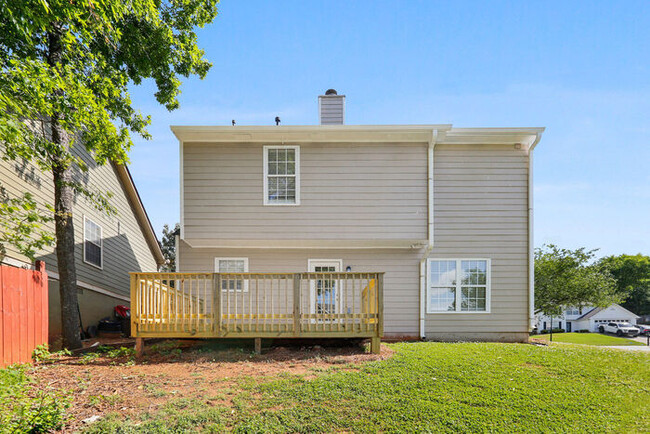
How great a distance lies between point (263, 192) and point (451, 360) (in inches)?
220

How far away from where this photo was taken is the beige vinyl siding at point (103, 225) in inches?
337

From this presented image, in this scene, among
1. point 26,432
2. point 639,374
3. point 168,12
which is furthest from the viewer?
point 168,12

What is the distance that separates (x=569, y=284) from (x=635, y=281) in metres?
48.6

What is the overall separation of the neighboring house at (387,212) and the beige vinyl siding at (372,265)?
26 millimetres

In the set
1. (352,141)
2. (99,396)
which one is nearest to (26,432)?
(99,396)

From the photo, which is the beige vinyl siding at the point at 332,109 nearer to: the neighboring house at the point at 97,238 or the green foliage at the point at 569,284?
the neighboring house at the point at 97,238

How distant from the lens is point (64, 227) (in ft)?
25.0

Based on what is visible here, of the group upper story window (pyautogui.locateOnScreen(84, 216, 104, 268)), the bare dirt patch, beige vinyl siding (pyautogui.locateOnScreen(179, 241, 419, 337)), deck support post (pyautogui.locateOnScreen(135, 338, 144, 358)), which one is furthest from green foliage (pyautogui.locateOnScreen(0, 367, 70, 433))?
upper story window (pyautogui.locateOnScreen(84, 216, 104, 268))

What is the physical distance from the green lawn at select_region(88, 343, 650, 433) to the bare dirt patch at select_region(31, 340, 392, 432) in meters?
0.25

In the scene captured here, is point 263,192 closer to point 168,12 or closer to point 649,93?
point 168,12

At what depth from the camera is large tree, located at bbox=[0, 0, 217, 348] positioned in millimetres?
5688

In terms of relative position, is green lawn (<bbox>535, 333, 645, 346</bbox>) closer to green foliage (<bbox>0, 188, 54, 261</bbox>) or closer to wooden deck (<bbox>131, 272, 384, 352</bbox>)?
wooden deck (<bbox>131, 272, 384, 352</bbox>)

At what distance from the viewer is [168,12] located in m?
9.20

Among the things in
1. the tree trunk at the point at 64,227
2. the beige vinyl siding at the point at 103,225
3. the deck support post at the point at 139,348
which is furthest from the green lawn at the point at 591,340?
the tree trunk at the point at 64,227
